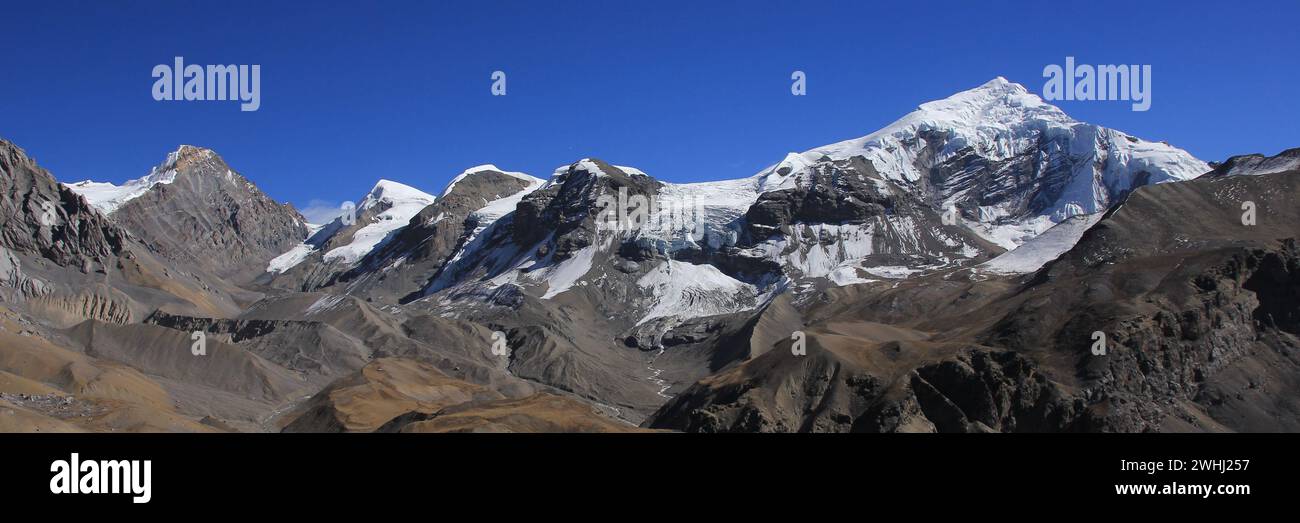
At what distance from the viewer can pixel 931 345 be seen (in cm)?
13138

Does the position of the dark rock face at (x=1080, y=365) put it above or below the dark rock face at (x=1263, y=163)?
below

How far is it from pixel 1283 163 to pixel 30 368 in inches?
6959

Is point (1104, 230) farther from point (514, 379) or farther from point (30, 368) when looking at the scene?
point (30, 368)

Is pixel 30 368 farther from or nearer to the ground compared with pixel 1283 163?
nearer to the ground

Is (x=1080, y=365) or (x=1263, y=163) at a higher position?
(x=1263, y=163)

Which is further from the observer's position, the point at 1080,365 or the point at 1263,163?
the point at 1263,163

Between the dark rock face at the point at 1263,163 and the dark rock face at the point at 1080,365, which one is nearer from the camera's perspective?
the dark rock face at the point at 1080,365

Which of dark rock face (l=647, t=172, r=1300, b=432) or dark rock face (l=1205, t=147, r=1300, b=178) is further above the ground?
dark rock face (l=1205, t=147, r=1300, b=178)

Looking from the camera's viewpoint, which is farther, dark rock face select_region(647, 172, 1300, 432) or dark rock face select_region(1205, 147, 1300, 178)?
dark rock face select_region(1205, 147, 1300, 178)
